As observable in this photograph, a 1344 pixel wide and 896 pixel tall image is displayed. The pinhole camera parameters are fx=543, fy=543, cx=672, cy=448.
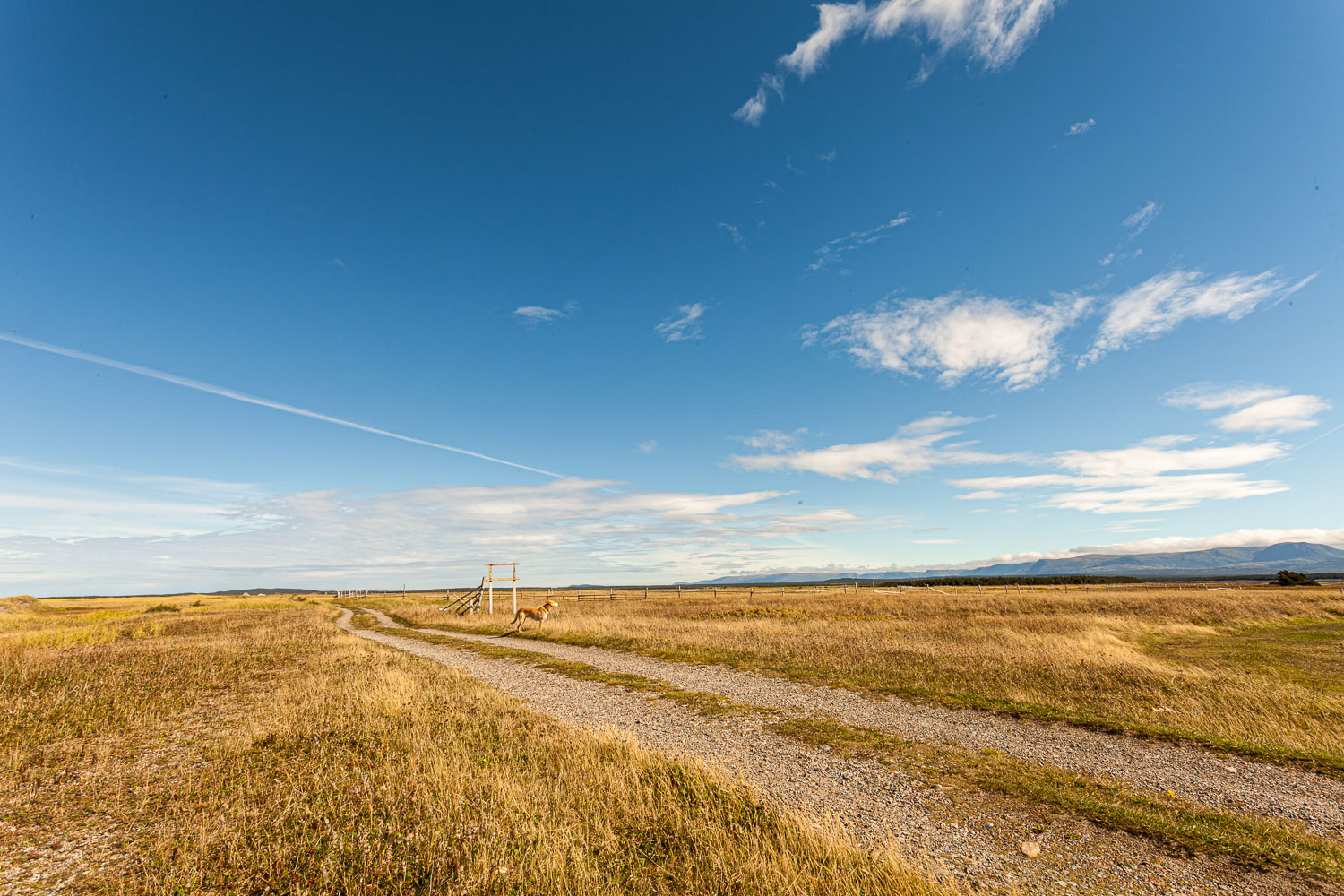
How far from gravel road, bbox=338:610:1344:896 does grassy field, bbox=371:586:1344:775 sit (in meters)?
3.07

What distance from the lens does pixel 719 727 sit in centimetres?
1065

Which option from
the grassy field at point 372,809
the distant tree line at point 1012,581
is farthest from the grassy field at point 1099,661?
the distant tree line at point 1012,581

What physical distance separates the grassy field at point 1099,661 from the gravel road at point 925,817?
10.1 feet

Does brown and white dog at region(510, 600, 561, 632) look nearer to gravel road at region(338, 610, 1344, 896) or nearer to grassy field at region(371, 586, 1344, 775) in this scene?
grassy field at region(371, 586, 1344, 775)

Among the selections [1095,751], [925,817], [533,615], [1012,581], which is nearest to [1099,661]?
[1095,751]

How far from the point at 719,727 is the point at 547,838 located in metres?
5.54

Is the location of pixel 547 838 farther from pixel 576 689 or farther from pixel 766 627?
pixel 766 627

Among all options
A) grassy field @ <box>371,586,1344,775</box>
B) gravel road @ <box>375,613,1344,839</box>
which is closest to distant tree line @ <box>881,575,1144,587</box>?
grassy field @ <box>371,586,1344,775</box>

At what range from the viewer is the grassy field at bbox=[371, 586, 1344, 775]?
10.3 metres

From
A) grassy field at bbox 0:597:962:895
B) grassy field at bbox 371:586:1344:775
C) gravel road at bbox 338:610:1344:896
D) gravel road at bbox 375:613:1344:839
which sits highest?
grassy field at bbox 0:597:962:895

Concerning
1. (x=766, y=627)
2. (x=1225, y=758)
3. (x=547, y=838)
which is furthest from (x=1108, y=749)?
(x=766, y=627)

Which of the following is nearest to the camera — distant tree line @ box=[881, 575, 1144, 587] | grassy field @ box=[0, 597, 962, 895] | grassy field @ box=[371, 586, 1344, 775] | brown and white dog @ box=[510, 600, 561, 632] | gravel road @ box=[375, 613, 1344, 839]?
grassy field @ box=[0, 597, 962, 895]

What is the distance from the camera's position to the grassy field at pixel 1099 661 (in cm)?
1034

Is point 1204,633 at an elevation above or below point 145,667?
below
